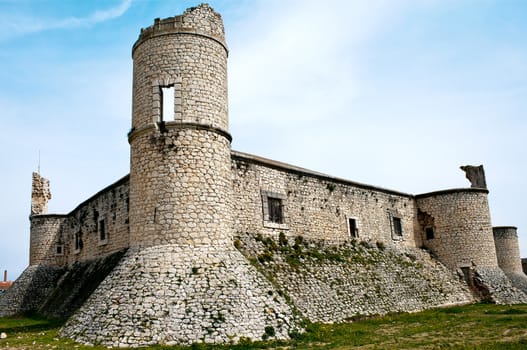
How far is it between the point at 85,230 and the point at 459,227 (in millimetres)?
22582

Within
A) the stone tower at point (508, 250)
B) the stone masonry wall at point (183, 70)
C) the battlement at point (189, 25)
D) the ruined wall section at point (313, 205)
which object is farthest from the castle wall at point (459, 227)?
the battlement at point (189, 25)

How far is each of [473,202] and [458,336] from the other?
16843 millimetres

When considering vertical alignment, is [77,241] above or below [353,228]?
above

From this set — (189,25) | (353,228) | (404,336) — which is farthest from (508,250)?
(189,25)

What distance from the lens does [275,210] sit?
776 inches

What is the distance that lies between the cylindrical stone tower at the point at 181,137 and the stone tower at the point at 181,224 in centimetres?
3

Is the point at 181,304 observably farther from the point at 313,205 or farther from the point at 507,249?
the point at 507,249

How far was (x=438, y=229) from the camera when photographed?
27.6 meters

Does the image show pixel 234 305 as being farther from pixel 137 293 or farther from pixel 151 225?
pixel 151 225

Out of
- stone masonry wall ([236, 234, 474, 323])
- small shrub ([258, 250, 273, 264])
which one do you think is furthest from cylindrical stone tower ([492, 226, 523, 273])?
small shrub ([258, 250, 273, 264])

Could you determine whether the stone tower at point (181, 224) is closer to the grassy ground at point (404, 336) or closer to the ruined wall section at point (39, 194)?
the grassy ground at point (404, 336)

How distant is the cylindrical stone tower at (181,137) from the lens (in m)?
14.0

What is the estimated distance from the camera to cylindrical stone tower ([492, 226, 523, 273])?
115 feet

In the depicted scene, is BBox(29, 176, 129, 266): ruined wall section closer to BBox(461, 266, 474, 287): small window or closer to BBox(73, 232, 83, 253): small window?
BBox(73, 232, 83, 253): small window
